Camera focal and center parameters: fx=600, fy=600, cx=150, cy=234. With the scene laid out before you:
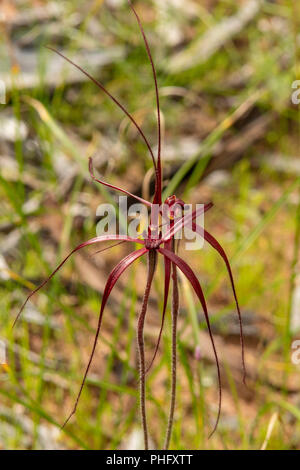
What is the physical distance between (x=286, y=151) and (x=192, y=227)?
2.05 metres

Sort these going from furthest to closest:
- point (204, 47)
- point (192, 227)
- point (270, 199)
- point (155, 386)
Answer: point (204, 47) < point (270, 199) < point (155, 386) < point (192, 227)

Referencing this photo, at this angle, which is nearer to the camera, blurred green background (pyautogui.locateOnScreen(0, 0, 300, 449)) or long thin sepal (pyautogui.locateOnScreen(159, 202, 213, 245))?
long thin sepal (pyautogui.locateOnScreen(159, 202, 213, 245))

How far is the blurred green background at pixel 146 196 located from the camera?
1423mm

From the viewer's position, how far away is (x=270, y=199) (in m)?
2.46

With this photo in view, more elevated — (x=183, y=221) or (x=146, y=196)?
(x=146, y=196)

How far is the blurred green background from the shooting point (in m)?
1.42

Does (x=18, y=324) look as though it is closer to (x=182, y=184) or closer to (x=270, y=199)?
(x=182, y=184)

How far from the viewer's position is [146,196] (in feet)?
4.44

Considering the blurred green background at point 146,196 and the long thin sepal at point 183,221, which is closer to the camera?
the long thin sepal at point 183,221

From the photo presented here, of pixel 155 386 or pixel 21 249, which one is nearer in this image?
pixel 155 386

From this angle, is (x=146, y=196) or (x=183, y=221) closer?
(x=183, y=221)

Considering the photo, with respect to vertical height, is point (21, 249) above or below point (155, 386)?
above

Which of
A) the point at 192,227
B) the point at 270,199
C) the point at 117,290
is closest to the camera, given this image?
the point at 192,227

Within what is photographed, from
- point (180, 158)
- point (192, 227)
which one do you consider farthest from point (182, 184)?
point (192, 227)
